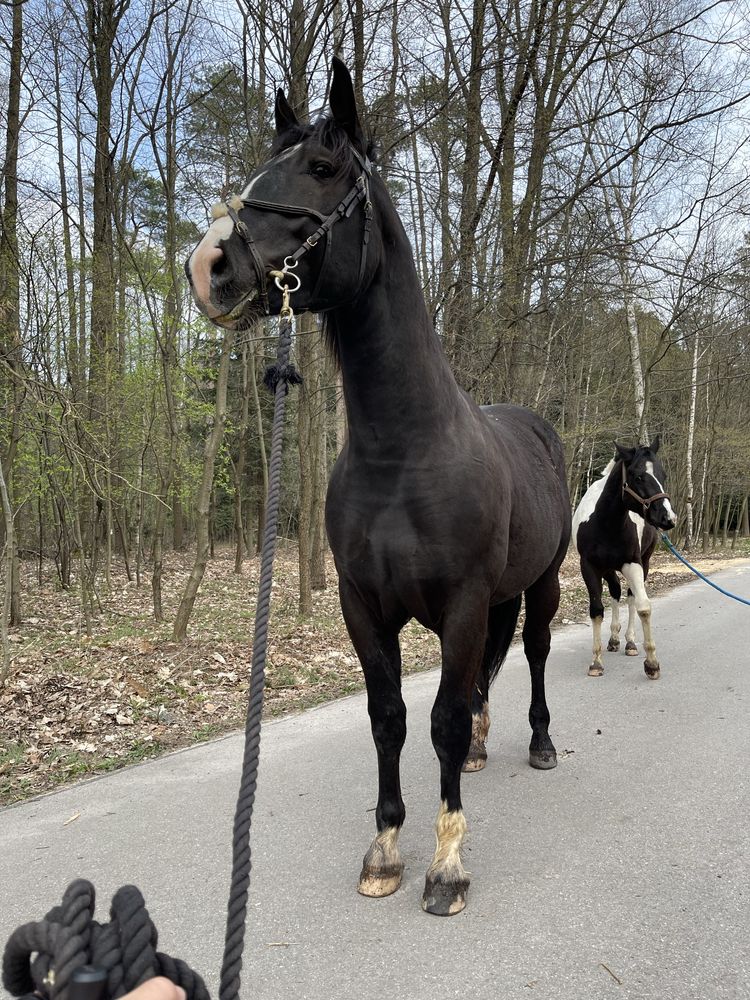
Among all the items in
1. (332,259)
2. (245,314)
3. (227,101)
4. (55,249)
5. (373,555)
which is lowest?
(373,555)

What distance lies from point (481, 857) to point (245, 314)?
2.36 metres

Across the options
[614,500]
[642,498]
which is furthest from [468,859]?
[614,500]

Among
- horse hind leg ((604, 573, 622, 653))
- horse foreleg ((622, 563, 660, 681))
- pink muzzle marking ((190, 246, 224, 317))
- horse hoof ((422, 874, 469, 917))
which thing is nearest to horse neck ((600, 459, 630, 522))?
horse foreleg ((622, 563, 660, 681))

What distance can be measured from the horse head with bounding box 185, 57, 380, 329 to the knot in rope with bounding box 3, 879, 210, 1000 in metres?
1.52

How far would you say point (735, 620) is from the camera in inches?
333

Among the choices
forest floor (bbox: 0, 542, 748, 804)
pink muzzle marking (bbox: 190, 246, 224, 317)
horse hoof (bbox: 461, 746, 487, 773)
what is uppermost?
pink muzzle marking (bbox: 190, 246, 224, 317)

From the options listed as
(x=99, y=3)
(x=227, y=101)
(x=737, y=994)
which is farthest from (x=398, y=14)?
(x=737, y=994)

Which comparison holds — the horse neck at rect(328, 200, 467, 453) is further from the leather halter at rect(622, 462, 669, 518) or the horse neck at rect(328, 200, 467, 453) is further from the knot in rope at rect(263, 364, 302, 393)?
the leather halter at rect(622, 462, 669, 518)

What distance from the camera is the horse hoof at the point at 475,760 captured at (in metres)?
3.77

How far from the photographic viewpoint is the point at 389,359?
2.52 metres

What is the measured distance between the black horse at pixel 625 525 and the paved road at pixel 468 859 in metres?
1.87

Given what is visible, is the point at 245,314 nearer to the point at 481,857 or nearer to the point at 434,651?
the point at 481,857

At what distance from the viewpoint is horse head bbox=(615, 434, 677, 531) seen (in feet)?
20.5

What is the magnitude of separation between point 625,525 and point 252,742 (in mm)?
5857
